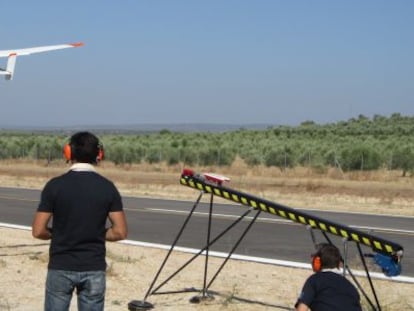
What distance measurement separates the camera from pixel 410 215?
2206 centimetres

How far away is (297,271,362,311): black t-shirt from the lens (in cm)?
524

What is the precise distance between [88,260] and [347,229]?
10.4 feet

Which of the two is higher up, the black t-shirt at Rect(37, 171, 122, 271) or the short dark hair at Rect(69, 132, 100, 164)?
the short dark hair at Rect(69, 132, 100, 164)

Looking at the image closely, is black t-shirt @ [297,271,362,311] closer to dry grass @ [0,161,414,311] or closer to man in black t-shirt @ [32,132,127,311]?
man in black t-shirt @ [32,132,127,311]

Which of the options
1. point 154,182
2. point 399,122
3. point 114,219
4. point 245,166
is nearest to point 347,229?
point 114,219

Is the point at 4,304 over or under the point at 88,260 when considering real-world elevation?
under

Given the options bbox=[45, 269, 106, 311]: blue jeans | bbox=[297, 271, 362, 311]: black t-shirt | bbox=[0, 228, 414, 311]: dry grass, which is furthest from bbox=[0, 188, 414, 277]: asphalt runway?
bbox=[45, 269, 106, 311]: blue jeans

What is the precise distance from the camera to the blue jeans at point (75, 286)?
5191 mm

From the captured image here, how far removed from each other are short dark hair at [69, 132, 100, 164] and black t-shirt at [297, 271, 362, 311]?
5.94ft

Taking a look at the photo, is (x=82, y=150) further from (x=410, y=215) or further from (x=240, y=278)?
(x=410, y=215)

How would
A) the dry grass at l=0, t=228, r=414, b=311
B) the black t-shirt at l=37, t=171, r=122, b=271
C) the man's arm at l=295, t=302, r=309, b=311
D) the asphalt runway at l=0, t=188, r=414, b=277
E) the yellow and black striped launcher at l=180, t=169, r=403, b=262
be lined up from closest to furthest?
the black t-shirt at l=37, t=171, r=122, b=271
the man's arm at l=295, t=302, r=309, b=311
the yellow and black striped launcher at l=180, t=169, r=403, b=262
the dry grass at l=0, t=228, r=414, b=311
the asphalt runway at l=0, t=188, r=414, b=277

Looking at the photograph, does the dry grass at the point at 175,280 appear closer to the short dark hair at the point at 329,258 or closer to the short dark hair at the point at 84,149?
the short dark hair at the point at 329,258

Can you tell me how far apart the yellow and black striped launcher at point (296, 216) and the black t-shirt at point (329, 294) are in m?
1.82

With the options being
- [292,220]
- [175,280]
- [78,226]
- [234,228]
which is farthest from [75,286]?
[234,228]
